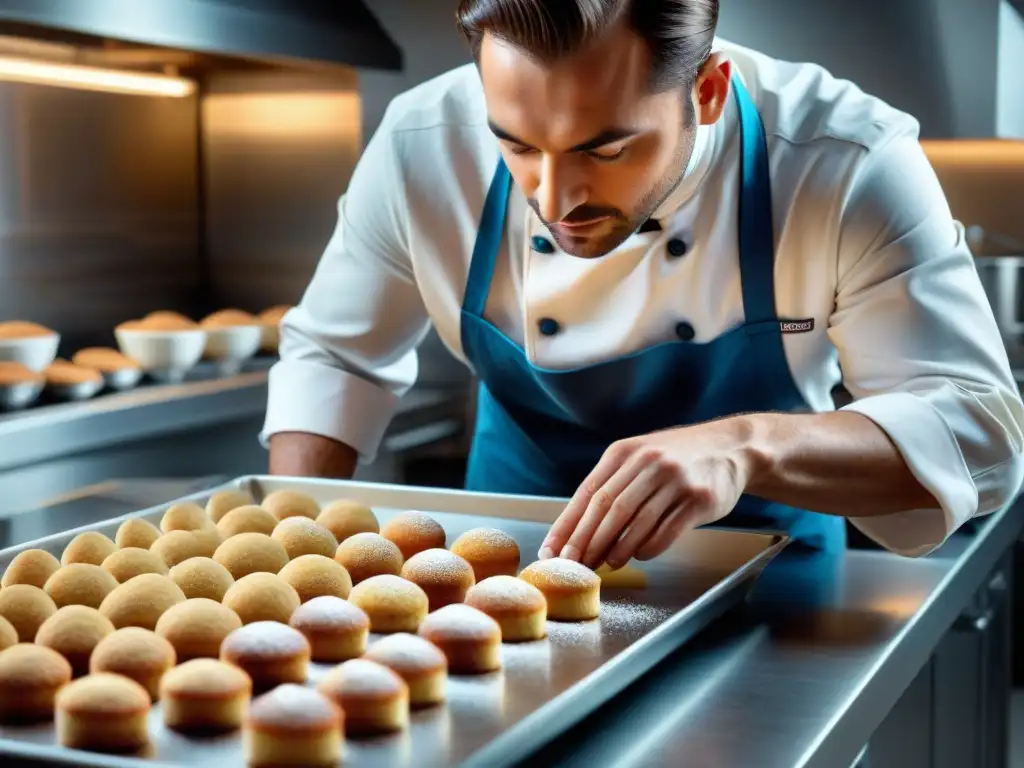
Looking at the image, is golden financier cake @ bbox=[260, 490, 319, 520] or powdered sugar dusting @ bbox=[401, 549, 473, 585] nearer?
powdered sugar dusting @ bbox=[401, 549, 473, 585]

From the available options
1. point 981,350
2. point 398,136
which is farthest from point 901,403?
point 398,136

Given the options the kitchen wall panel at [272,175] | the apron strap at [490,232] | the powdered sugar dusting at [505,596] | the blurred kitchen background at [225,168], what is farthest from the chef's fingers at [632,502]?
the kitchen wall panel at [272,175]

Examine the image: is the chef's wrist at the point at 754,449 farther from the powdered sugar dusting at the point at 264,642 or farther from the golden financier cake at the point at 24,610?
the golden financier cake at the point at 24,610

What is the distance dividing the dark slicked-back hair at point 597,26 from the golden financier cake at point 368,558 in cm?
54

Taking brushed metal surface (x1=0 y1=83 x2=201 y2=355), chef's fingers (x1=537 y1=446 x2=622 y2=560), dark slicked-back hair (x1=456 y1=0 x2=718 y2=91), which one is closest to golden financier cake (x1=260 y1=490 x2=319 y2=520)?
chef's fingers (x1=537 y1=446 x2=622 y2=560)

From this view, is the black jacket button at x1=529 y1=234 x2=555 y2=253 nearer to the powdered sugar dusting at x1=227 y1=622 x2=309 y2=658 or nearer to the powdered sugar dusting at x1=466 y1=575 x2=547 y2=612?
the powdered sugar dusting at x1=466 y1=575 x2=547 y2=612

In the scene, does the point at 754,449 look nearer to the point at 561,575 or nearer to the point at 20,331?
the point at 561,575

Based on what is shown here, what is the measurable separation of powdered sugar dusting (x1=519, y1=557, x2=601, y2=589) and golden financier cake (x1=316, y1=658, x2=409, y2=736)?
290mm

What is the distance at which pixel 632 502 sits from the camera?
1297 millimetres

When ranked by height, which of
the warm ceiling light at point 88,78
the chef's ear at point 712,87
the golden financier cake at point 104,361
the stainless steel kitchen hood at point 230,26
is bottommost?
the golden financier cake at point 104,361

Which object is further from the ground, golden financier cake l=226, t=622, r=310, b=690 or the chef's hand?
the chef's hand

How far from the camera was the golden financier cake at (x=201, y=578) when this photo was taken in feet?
4.21

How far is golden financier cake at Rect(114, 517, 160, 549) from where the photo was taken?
56.6 inches

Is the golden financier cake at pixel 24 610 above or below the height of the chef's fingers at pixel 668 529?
below
